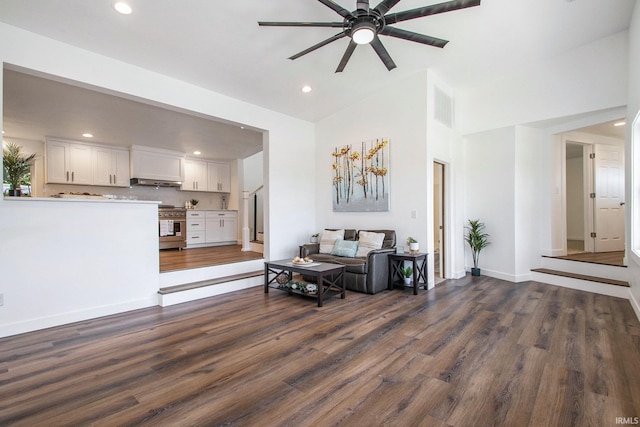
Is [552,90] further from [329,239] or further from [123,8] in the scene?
[123,8]

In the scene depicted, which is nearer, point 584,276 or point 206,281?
point 206,281

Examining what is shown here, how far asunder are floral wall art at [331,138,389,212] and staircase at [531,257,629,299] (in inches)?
114

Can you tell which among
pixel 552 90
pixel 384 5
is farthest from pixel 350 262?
pixel 552 90

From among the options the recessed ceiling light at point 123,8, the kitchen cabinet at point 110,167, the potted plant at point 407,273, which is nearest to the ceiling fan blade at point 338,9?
the recessed ceiling light at point 123,8

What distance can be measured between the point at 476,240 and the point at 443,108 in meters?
2.42

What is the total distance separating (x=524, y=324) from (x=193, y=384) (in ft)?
10.6

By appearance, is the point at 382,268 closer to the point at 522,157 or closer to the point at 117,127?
the point at 522,157

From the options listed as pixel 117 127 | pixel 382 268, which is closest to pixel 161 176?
pixel 117 127

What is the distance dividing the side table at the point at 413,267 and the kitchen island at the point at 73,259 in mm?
3351

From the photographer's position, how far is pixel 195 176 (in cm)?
816

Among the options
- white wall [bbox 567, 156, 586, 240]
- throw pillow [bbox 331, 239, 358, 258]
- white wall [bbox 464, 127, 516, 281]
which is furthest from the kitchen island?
white wall [bbox 567, 156, 586, 240]

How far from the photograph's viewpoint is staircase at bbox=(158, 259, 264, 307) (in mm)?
3912

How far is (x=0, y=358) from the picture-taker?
2.44m

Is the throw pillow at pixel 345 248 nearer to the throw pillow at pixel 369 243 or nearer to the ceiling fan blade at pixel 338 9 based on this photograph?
the throw pillow at pixel 369 243
